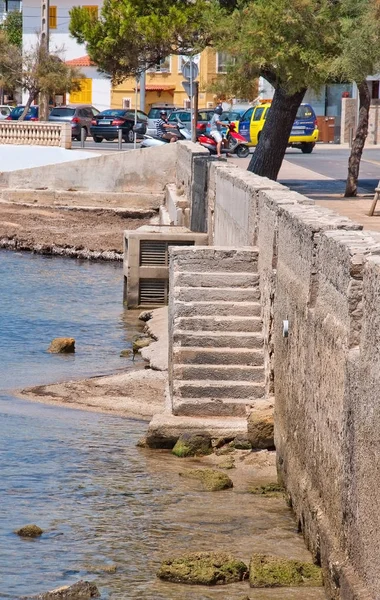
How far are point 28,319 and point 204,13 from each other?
7.07 meters

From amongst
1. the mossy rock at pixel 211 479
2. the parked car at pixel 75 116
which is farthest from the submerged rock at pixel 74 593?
the parked car at pixel 75 116

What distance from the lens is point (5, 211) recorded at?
3547 cm

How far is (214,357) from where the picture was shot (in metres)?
12.2

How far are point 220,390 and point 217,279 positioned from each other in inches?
49.0

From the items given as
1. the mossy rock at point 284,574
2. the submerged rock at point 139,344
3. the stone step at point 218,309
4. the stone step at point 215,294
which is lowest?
the submerged rock at point 139,344

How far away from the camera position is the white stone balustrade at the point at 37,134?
126ft

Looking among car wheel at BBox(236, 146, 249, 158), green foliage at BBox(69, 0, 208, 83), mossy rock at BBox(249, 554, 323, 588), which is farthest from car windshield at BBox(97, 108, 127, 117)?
mossy rock at BBox(249, 554, 323, 588)

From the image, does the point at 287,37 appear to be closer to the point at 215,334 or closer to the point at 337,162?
the point at 215,334

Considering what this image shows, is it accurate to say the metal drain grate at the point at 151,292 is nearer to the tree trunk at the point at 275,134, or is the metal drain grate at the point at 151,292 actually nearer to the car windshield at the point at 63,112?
the tree trunk at the point at 275,134

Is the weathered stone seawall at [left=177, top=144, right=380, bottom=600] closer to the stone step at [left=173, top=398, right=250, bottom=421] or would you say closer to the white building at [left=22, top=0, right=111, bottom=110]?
the stone step at [left=173, top=398, right=250, bottom=421]

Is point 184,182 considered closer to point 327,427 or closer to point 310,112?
point 310,112

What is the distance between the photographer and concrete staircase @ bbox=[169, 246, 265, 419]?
11992mm

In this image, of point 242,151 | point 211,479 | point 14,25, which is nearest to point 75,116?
point 242,151

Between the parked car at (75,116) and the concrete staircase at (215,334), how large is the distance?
3775 cm
